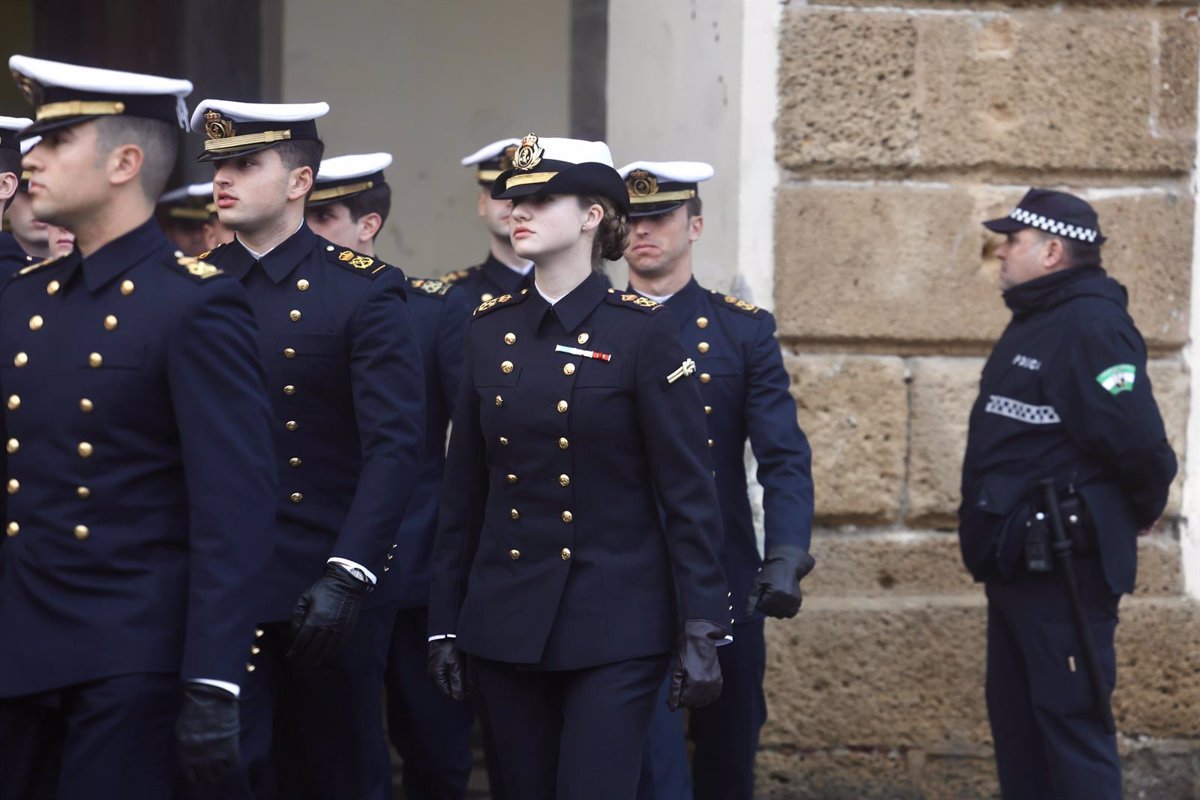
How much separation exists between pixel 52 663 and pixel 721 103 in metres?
3.22

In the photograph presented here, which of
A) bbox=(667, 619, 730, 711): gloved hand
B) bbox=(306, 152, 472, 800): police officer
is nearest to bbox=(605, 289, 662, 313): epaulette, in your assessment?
bbox=(667, 619, 730, 711): gloved hand

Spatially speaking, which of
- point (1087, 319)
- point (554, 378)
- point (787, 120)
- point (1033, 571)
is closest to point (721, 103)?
point (787, 120)

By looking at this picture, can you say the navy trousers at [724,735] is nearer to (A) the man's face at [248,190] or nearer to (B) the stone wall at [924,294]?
(B) the stone wall at [924,294]

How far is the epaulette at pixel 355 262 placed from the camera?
13.5 feet

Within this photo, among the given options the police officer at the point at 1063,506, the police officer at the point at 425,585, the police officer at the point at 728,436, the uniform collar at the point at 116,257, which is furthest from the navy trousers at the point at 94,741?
the police officer at the point at 1063,506

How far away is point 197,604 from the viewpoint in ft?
9.57

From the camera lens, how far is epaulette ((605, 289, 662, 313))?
3750 millimetres

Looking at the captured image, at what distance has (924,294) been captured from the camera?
18.0 feet

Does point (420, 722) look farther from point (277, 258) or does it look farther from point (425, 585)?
point (277, 258)

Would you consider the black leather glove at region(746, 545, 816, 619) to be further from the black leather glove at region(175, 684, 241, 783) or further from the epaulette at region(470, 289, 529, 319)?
the black leather glove at region(175, 684, 241, 783)

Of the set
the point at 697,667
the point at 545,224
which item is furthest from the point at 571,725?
the point at 545,224

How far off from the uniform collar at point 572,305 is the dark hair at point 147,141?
89cm

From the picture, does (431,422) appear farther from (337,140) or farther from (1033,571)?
(337,140)

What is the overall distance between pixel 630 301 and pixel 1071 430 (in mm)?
1520
